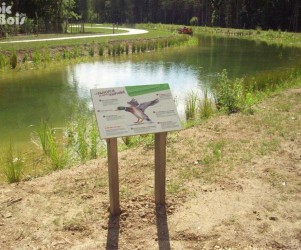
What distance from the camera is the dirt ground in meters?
3.60

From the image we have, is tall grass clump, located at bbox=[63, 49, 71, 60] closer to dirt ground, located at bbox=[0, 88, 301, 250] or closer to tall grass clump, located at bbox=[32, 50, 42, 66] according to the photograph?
tall grass clump, located at bbox=[32, 50, 42, 66]

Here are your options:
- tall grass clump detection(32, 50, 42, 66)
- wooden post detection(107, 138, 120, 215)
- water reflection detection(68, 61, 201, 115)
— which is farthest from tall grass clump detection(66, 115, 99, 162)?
tall grass clump detection(32, 50, 42, 66)

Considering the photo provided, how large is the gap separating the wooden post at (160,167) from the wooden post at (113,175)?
491 millimetres

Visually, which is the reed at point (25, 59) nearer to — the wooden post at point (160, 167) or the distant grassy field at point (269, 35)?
the wooden post at point (160, 167)

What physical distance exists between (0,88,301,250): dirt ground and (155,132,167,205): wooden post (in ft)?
0.46

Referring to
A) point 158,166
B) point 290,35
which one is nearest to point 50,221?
point 158,166

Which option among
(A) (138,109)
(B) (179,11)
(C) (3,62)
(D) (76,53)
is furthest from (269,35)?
(B) (179,11)

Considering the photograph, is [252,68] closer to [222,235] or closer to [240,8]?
[222,235]

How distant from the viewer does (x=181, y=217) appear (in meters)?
3.96

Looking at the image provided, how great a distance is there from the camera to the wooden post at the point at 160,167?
394cm

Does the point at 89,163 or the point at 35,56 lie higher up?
the point at 35,56

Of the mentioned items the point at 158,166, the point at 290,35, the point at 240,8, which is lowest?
the point at 158,166

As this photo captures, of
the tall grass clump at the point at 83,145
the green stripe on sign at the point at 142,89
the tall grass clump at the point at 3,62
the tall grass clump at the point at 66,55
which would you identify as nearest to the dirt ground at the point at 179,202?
the tall grass clump at the point at 83,145

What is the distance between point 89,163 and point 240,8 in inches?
2229
